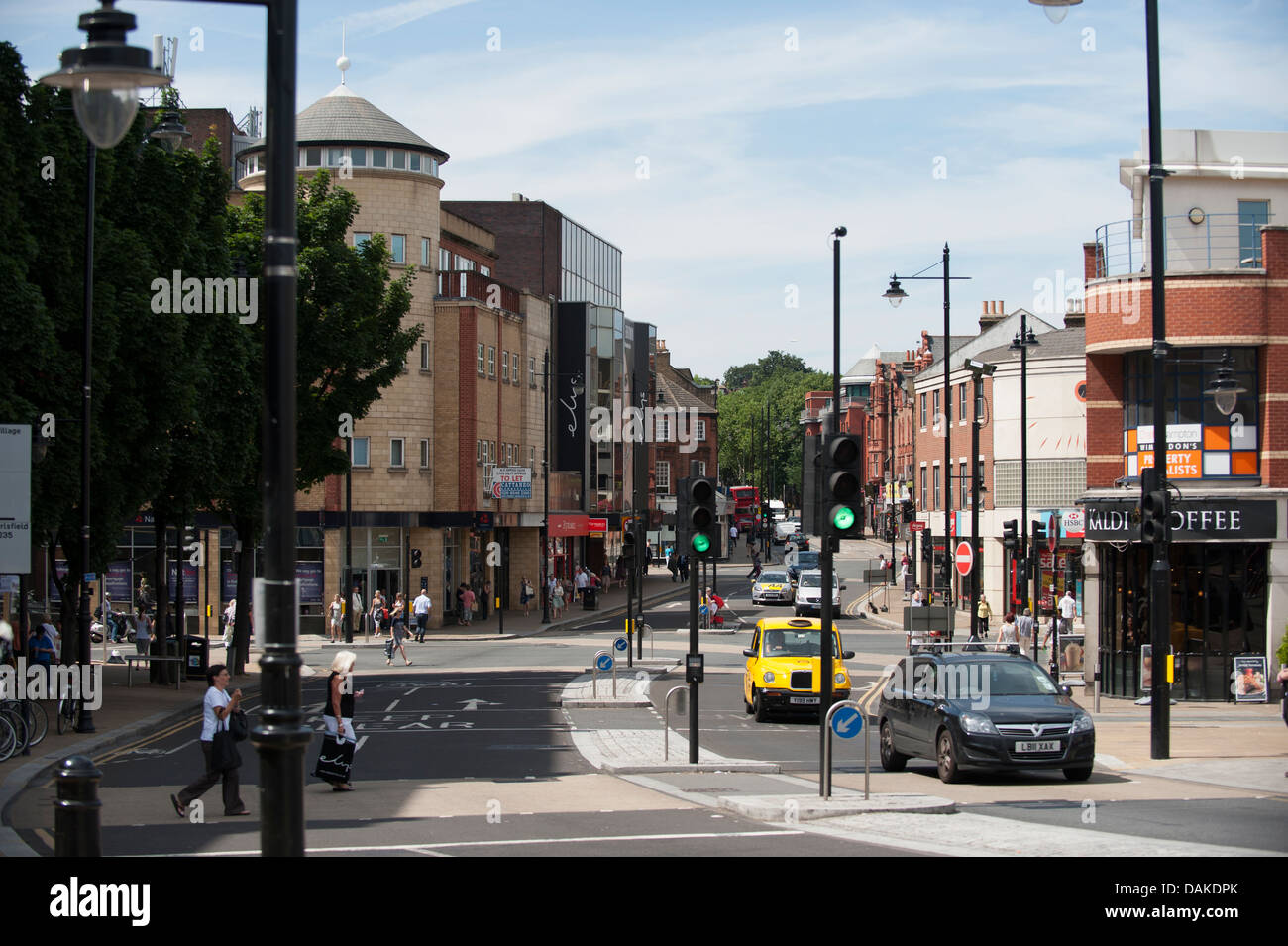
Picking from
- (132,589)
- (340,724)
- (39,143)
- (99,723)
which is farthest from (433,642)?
(340,724)

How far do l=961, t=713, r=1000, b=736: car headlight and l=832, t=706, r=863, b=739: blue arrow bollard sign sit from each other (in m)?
2.84

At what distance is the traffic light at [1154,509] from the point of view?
20.1 metres

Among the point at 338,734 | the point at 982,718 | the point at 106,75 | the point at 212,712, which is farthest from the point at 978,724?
the point at 106,75

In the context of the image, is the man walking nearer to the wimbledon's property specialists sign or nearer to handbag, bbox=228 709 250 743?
the wimbledon's property specialists sign

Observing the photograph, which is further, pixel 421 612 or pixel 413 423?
pixel 413 423

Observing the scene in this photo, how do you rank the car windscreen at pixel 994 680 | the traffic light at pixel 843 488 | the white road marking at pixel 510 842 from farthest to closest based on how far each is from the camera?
the car windscreen at pixel 994 680, the traffic light at pixel 843 488, the white road marking at pixel 510 842

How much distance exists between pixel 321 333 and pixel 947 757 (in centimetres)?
2327

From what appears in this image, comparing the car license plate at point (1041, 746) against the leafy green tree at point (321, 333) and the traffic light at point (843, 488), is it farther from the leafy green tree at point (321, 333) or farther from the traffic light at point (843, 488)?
the leafy green tree at point (321, 333)

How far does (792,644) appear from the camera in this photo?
2680 cm

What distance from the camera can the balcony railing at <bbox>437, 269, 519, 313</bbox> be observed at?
58.5 meters

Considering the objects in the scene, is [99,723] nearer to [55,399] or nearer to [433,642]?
[55,399]

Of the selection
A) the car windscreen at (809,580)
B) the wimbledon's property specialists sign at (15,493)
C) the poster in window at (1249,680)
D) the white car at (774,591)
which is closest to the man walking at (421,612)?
the car windscreen at (809,580)

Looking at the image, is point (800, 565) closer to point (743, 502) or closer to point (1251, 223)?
point (1251, 223)

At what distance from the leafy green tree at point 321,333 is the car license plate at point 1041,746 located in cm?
2273
